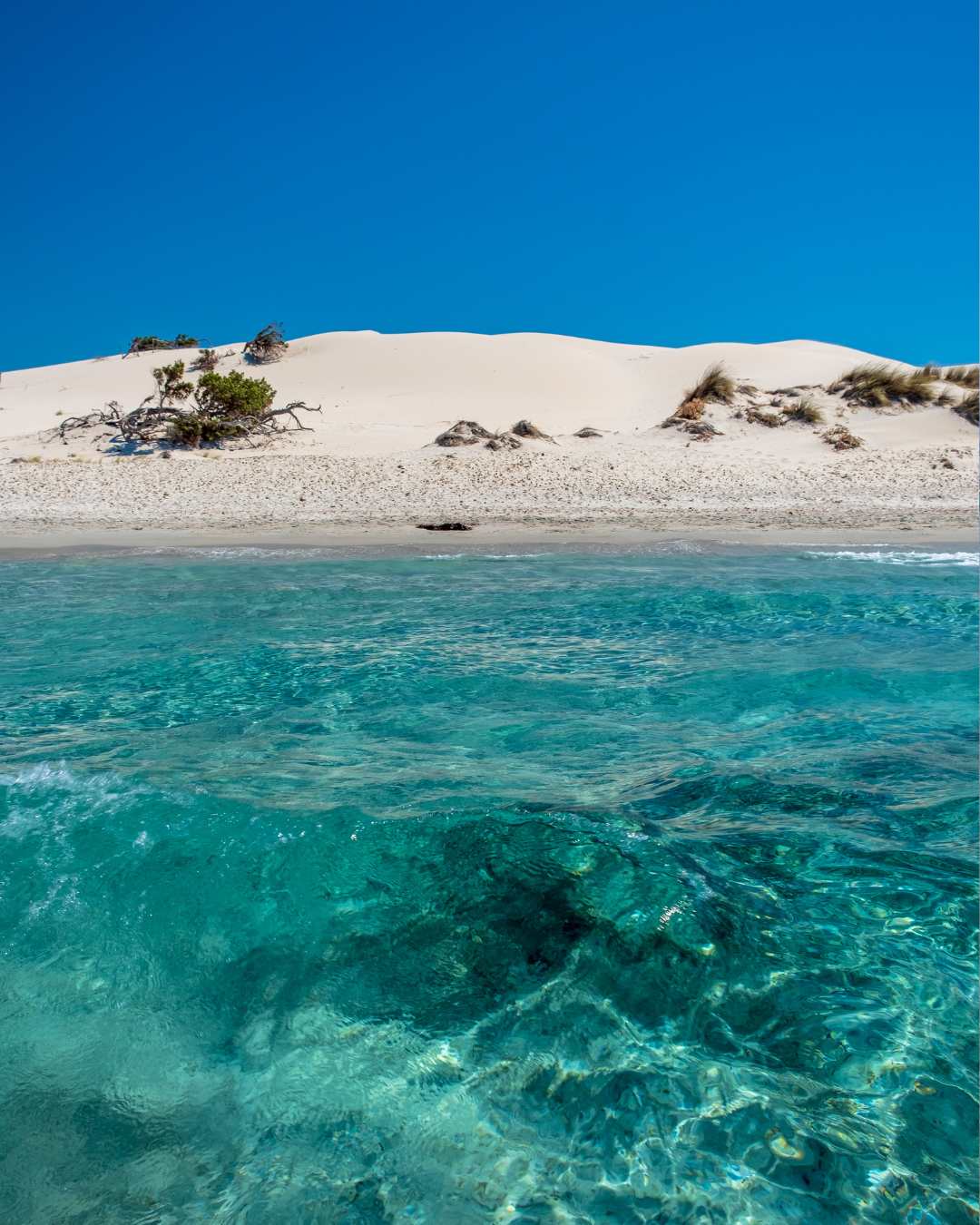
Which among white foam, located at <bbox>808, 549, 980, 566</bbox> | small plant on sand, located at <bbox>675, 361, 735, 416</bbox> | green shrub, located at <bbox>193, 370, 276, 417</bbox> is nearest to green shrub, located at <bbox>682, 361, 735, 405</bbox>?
small plant on sand, located at <bbox>675, 361, 735, 416</bbox>

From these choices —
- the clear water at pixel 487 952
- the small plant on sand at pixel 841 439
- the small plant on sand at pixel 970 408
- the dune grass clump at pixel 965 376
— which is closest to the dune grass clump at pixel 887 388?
the dune grass clump at pixel 965 376

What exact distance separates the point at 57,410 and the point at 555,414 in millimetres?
14766

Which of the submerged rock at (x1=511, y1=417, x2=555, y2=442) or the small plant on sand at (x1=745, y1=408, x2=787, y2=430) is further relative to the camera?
the small plant on sand at (x1=745, y1=408, x2=787, y2=430)

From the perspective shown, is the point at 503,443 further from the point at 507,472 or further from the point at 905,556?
the point at 905,556

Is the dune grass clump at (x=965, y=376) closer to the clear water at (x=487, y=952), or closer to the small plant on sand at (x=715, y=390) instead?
the small plant on sand at (x=715, y=390)

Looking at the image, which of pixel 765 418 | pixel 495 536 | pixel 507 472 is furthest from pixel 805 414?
pixel 495 536

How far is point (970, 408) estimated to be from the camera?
61.9 feet

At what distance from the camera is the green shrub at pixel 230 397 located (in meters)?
19.3

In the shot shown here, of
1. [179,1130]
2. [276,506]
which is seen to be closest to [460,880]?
[179,1130]

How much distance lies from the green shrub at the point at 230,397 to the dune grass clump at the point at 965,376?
1674 centimetres

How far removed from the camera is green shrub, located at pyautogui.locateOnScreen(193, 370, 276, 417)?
19328 mm

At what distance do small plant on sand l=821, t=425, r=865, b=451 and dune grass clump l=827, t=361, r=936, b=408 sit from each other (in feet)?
8.17

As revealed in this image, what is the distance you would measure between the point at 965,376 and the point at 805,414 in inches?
206

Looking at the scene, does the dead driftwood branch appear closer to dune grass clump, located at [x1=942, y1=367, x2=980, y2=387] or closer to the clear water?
the clear water
